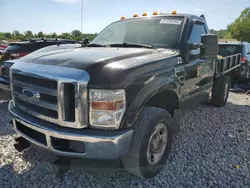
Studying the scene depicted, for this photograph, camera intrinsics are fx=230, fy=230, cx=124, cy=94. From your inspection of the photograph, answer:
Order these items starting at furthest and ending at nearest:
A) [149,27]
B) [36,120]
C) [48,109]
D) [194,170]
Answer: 1. [149,27]
2. [194,170]
3. [36,120]
4. [48,109]

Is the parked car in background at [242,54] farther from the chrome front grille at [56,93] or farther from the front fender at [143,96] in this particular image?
the chrome front grille at [56,93]

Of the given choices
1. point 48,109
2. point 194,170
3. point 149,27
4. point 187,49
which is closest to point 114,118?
point 48,109

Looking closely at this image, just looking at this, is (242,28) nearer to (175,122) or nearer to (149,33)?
(149,33)

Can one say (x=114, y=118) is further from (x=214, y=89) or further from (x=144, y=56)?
(x=214, y=89)

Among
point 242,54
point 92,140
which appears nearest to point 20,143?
point 92,140

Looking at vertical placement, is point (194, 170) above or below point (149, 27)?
below

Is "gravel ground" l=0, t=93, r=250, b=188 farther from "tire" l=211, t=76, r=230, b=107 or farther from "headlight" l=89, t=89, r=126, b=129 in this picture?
"tire" l=211, t=76, r=230, b=107

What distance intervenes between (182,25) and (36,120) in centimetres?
237

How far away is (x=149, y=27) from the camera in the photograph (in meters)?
3.46

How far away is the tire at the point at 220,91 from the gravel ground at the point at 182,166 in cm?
125

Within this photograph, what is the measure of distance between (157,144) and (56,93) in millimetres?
1294

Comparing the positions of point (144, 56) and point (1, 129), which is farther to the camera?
point (1, 129)

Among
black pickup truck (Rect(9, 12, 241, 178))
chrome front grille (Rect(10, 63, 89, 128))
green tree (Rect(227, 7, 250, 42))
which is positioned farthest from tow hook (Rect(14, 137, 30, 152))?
green tree (Rect(227, 7, 250, 42))

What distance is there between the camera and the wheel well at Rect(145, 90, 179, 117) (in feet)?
9.27
